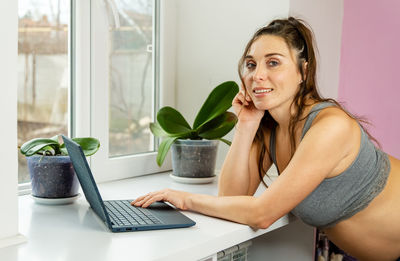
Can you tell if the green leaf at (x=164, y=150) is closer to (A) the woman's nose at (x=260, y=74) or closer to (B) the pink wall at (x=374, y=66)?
(A) the woman's nose at (x=260, y=74)

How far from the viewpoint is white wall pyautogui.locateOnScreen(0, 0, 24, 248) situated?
98 cm

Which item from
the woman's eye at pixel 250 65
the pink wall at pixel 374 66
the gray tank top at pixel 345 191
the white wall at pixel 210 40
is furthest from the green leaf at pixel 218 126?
the pink wall at pixel 374 66

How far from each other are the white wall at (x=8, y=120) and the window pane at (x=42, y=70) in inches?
23.0

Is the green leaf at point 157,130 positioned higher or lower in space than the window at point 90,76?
lower

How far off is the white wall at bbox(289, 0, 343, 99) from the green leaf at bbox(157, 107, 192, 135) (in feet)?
2.03

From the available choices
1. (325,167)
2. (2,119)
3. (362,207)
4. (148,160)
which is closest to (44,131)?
A: (148,160)

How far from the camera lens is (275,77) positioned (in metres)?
1.37

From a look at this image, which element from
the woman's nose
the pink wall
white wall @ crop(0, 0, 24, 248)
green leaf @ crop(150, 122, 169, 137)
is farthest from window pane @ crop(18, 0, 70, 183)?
the pink wall

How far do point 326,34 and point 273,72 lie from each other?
0.81 metres

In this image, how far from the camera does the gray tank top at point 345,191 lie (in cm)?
133

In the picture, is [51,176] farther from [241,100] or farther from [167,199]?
[241,100]

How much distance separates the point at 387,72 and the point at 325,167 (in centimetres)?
98

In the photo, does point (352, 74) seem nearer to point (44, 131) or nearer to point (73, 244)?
point (44, 131)

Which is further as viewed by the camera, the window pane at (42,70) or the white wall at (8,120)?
the window pane at (42,70)
